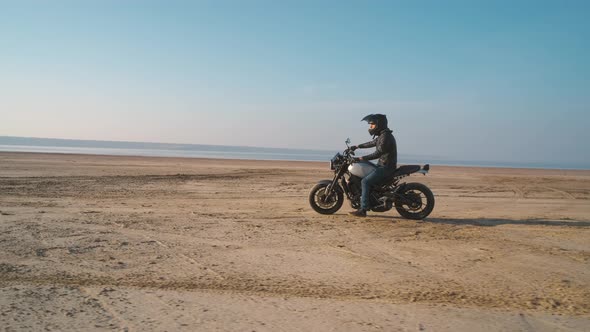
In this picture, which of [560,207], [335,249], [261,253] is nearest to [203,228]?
[261,253]

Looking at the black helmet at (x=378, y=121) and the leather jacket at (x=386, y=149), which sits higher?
the black helmet at (x=378, y=121)

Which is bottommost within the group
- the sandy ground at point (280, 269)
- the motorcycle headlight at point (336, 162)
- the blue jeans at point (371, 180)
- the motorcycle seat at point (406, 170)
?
the sandy ground at point (280, 269)

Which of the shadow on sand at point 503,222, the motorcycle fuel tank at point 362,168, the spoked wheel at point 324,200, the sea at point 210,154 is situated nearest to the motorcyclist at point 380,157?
the motorcycle fuel tank at point 362,168

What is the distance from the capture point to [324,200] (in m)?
8.65

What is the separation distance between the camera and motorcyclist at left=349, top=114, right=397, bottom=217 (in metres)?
8.08

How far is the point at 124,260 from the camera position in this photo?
490 cm

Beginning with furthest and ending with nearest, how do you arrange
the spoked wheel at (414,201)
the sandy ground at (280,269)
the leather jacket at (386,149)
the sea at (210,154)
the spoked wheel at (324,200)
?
the sea at (210,154) < the spoked wheel at (324,200) < the spoked wheel at (414,201) < the leather jacket at (386,149) < the sandy ground at (280,269)

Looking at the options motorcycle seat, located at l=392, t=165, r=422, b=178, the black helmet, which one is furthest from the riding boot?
the black helmet

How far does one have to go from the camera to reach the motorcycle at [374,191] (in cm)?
823

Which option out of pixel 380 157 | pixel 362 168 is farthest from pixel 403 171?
pixel 362 168

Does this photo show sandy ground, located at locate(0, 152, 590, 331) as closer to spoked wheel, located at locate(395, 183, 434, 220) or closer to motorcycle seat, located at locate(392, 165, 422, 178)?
spoked wheel, located at locate(395, 183, 434, 220)

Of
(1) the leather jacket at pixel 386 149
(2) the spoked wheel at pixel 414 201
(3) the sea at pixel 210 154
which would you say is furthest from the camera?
(3) the sea at pixel 210 154

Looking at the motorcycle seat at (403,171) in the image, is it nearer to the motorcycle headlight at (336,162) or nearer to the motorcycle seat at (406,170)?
the motorcycle seat at (406,170)

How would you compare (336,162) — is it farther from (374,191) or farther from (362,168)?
(374,191)
